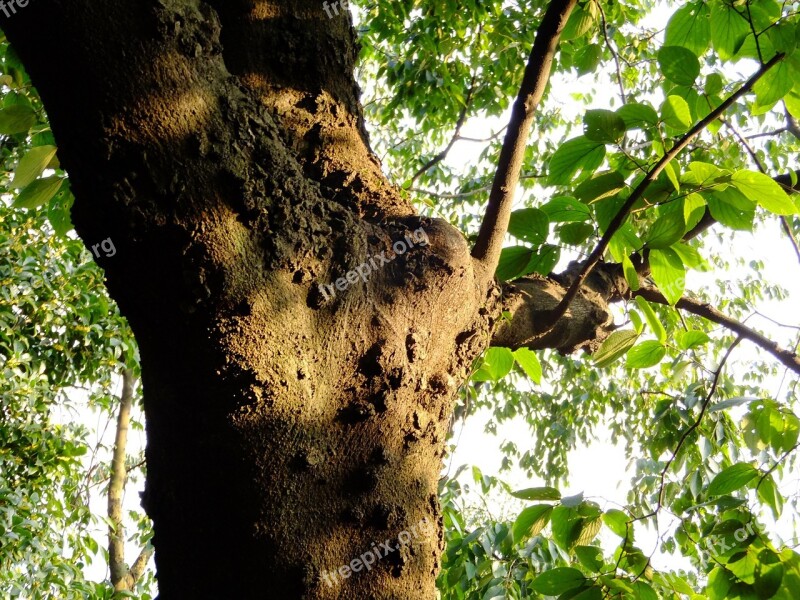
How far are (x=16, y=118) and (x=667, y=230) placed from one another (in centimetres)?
121

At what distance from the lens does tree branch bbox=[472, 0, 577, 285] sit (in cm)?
108

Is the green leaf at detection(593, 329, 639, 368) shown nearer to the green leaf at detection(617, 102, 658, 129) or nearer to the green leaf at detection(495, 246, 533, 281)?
the green leaf at detection(495, 246, 533, 281)

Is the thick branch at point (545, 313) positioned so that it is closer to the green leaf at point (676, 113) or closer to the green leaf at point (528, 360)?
the green leaf at point (528, 360)

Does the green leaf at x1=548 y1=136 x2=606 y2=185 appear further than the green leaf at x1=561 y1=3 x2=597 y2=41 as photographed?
No

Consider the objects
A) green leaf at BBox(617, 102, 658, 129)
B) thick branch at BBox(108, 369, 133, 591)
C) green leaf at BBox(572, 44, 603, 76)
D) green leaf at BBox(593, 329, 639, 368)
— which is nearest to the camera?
green leaf at BBox(617, 102, 658, 129)

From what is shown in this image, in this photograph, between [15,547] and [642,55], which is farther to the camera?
[642,55]

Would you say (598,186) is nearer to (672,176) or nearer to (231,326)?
(672,176)

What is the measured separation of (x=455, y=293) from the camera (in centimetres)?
96

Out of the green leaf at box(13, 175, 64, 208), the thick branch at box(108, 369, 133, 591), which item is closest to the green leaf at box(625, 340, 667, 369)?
the green leaf at box(13, 175, 64, 208)

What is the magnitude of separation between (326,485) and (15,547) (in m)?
3.70

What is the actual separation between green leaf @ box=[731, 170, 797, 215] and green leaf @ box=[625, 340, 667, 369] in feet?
1.31

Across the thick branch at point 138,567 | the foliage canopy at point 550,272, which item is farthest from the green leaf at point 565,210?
the thick branch at point 138,567

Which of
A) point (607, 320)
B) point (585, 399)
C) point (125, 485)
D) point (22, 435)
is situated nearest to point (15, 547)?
point (22, 435)

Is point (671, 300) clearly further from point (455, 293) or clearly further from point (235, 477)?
point (235, 477)
